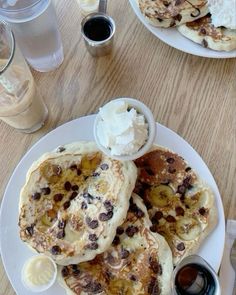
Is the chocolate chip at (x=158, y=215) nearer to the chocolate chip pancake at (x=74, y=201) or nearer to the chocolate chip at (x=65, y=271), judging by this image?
the chocolate chip pancake at (x=74, y=201)

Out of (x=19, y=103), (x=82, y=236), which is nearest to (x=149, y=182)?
(x=82, y=236)

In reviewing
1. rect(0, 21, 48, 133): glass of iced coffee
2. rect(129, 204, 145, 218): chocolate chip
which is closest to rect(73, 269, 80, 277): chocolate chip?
rect(129, 204, 145, 218): chocolate chip

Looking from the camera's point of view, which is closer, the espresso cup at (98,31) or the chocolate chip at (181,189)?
the chocolate chip at (181,189)

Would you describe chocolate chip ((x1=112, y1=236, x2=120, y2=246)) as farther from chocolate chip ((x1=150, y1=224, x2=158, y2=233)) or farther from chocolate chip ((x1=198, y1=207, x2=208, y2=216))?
chocolate chip ((x1=198, y1=207, x2=208, y2=216))

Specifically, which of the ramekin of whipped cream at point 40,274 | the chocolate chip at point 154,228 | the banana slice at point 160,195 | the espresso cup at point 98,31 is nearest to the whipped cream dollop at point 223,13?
the espresso cup at point 98,31

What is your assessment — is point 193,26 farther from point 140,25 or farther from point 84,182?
point 84,182

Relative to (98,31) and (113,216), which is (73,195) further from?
(98,31)

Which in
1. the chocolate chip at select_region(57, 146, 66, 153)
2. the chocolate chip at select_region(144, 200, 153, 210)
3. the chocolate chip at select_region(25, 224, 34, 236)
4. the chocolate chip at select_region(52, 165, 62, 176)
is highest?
the chocolate chip at select_region(57, 146, 66, 153)
